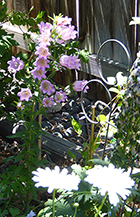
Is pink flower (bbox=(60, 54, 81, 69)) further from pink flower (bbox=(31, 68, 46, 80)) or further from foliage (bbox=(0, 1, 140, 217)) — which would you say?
pink flower (bbox=(31, 68, 46, 80))

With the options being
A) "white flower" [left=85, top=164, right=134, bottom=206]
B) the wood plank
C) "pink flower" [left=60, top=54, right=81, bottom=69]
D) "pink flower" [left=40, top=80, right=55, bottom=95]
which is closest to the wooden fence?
the wood plank

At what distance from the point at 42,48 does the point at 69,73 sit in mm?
2086

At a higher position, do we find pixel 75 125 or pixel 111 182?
pixel 111 182

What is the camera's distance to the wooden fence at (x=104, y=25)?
246 cm

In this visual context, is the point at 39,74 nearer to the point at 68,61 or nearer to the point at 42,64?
the point at 42,64

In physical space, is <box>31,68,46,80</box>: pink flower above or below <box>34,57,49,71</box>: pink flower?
below

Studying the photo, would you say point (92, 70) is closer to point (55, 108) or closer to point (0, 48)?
point (55, 108)

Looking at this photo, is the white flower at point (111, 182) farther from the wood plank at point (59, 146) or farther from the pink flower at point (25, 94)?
the wood plank at point (59, 146)

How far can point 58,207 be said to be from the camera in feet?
3.60

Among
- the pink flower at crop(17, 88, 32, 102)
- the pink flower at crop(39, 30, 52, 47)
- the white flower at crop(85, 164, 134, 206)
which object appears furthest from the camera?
the pink flower at crop(17, 88, 32, 102)

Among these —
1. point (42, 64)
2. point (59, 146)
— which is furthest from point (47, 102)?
point (59, 146)

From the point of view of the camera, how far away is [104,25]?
2.71 meters

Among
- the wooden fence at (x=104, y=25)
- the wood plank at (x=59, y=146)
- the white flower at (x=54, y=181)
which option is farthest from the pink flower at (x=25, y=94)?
the wooden fence at (x=104, y=25)

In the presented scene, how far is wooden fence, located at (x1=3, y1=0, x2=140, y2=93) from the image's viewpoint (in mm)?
2457
